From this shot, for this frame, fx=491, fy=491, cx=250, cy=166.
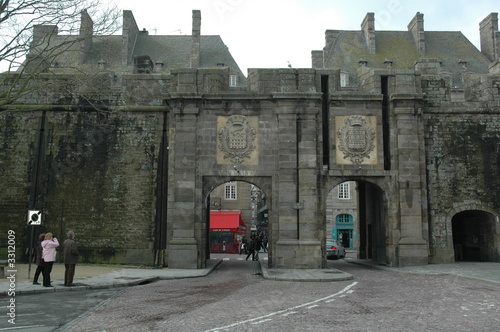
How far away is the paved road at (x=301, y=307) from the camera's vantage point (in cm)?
748

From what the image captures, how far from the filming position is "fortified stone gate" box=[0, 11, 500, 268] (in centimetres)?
1880

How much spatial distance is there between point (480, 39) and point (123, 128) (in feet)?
141

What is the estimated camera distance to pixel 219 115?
19453mm

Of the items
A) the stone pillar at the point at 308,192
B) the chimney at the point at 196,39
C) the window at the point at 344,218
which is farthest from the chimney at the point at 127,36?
the stone pillar at the point at 308,192

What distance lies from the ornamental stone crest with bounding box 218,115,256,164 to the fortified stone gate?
4 centimetres

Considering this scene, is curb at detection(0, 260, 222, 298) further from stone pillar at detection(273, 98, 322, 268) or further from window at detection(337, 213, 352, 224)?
window at detection(337, 213, 352, 224)

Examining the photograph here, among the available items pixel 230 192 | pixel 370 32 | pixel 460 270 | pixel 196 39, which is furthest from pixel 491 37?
pixel 460 270

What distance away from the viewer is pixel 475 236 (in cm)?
2141

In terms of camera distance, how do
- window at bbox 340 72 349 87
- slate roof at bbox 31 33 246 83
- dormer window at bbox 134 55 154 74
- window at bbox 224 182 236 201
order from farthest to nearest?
slate roof at bbox 31 33 246 83, window at bbox 340 72 349 87, window at bbox 224 182 236 201, dormer window at bbox 134 55 154 74

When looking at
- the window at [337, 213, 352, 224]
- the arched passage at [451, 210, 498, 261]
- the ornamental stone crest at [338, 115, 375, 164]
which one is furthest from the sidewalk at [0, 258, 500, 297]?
the window at [337, 213, 352, 224]

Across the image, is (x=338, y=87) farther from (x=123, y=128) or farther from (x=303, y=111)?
(x=123, y=128)

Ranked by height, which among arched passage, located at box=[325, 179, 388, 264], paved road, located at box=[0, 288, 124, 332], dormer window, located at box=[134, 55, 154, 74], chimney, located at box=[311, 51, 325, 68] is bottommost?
paved road, located at box=[0, 288, 124, 332]

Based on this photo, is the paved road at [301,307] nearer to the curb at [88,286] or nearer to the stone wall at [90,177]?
the curb at [88,286]

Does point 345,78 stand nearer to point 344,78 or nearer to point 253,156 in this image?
point 344,78
